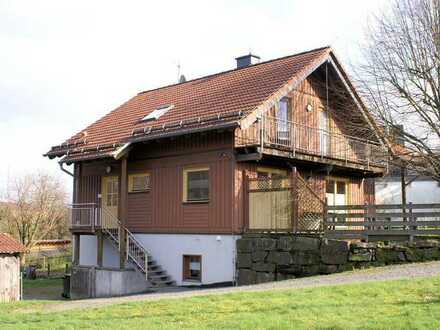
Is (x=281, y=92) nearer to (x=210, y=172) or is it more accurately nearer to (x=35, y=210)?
(x=210, y=172)

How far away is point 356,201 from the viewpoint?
24484 millimetres

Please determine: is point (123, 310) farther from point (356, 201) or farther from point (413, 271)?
point (356, 201)

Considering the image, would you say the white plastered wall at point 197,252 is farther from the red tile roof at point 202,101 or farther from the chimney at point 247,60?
the chimney at point 247,60

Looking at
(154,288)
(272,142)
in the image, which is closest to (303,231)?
(272,142)

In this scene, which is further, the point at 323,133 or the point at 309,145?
the point at 323,133

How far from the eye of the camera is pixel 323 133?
2188cm

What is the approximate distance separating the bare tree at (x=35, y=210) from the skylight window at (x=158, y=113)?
2165cm

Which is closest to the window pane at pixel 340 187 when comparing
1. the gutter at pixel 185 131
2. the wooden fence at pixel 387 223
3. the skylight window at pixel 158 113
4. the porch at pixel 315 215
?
the porch at pixel 315 215

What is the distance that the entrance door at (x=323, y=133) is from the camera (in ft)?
70.7

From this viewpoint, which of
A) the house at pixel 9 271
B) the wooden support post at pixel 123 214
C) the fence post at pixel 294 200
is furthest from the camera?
the house at pixel 9 271

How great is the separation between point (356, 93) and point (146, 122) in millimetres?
7868

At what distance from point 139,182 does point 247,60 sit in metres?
7.48

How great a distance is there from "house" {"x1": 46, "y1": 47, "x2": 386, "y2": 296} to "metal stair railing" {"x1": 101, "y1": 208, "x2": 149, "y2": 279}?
43 millimetres

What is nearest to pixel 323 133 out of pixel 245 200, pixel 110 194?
pixel 245 200
